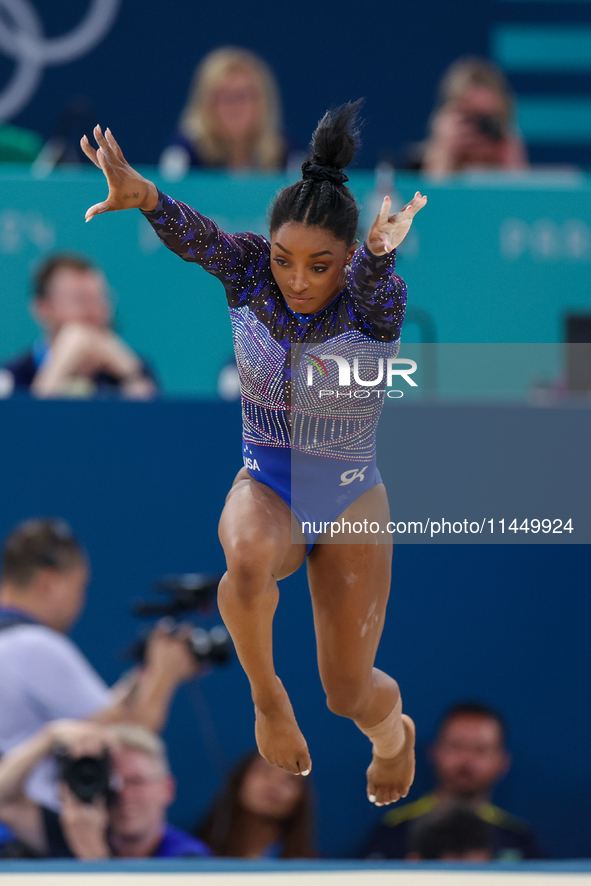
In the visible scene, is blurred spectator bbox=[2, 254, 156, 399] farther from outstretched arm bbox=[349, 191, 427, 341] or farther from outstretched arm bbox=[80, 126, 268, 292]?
outstretched arm bbox=[349, 191, 427, 341]

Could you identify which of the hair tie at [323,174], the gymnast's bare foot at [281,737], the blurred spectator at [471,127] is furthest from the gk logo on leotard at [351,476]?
the blurred spectator at [471,127]

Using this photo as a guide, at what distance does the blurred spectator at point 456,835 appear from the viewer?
459cm

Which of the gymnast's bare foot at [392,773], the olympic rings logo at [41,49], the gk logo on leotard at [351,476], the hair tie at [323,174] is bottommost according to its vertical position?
the gymnast's bare foot at [392,773]

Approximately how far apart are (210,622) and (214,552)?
35cm

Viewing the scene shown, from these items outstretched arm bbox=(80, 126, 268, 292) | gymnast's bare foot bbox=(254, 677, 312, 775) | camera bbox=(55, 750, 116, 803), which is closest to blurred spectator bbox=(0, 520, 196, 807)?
camera bbox=(55, 750, 116, 803)

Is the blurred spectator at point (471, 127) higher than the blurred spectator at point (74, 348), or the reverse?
the blurred spectator at point (471, 127)

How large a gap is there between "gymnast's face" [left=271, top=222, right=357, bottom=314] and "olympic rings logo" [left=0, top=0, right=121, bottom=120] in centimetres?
641

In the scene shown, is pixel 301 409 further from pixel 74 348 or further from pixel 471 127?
pixel 471 127

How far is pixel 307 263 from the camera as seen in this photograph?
2176 millimetres

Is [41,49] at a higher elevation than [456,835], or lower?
higher

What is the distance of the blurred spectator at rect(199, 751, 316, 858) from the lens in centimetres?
468

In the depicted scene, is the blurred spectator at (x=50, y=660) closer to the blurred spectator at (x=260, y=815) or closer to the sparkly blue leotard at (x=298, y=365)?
the blurred spectator at (x=260, y=815)

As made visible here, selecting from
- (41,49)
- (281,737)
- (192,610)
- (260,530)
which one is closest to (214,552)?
(192,610)

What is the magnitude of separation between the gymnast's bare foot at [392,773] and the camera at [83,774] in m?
1.83
